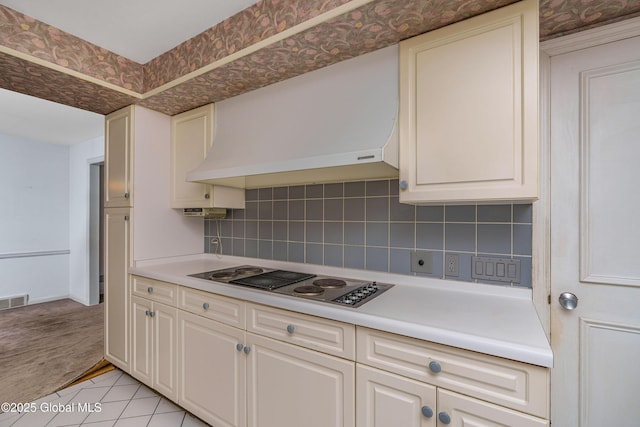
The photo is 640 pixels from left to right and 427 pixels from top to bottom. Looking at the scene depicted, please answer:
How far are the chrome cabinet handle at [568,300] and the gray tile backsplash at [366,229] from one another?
136 mm

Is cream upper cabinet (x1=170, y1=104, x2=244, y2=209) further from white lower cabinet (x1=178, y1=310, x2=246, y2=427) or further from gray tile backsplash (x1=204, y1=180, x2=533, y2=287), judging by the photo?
white lower cabinet (x1=178, y1=310, x2=246, y2=427)

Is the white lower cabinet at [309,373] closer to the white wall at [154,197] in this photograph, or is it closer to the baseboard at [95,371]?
the white wall at [154,197]

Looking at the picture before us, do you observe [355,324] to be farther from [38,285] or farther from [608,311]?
[38,285]

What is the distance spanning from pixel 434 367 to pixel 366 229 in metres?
0.87

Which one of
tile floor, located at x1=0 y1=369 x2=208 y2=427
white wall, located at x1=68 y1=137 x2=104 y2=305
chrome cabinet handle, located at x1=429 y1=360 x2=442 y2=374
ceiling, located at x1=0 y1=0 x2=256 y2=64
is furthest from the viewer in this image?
white wall, located at x1=68 y1=137 x2=104 y2=305

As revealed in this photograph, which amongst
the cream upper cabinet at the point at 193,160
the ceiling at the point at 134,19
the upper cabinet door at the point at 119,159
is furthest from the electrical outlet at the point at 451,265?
the upper cabinet door at the point at 119,159

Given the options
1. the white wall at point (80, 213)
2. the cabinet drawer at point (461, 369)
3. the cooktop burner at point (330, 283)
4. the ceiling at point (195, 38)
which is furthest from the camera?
the white wall at point (80, 213)

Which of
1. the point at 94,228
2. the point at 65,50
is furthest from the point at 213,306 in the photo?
the point at 94,228

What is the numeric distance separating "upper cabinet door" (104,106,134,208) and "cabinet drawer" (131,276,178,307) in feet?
1.82

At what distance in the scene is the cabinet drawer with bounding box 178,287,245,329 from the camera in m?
1.50

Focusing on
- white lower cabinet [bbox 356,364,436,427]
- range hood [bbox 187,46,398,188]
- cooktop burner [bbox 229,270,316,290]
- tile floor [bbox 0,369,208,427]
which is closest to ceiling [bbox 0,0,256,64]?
range hood [bbox 187,46,398,188]

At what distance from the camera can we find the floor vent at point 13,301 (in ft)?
12.3

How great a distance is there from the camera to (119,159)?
7.24 feet

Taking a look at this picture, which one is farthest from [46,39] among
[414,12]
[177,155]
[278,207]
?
[414,12]
